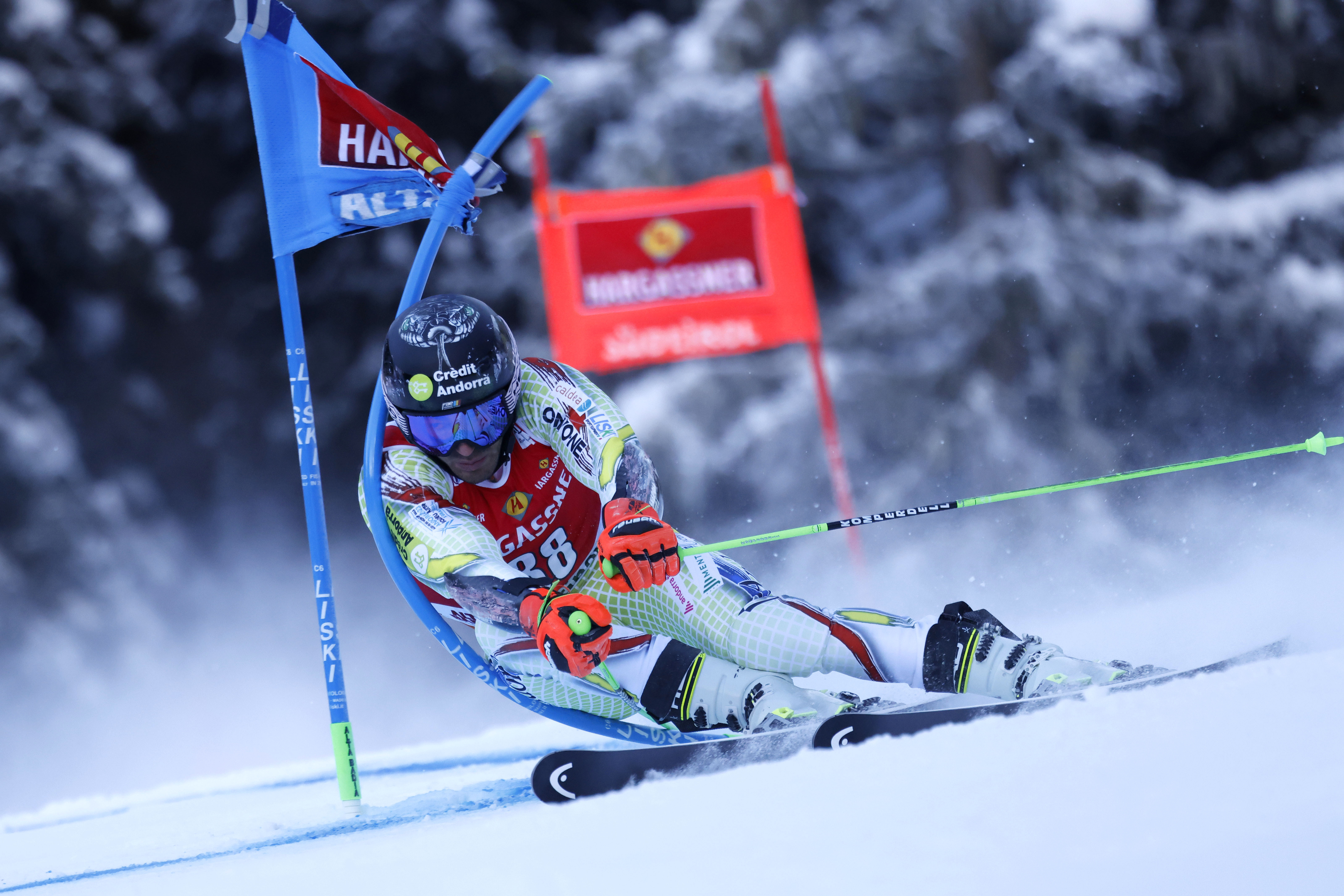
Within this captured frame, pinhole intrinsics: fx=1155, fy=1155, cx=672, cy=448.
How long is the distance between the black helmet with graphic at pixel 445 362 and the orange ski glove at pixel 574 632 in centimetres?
66

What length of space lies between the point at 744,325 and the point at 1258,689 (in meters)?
5.37

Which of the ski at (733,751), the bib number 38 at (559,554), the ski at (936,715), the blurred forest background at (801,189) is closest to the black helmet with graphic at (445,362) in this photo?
the bib number 38 at (559,554)

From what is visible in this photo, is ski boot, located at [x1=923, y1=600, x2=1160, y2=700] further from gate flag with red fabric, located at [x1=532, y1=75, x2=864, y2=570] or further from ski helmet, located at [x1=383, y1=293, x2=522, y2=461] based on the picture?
gate flag with red fabric, located at [x1=532, y1=75, x2=864, y2=570]

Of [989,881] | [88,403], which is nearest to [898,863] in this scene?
[989,881]

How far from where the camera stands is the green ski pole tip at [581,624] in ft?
9.38

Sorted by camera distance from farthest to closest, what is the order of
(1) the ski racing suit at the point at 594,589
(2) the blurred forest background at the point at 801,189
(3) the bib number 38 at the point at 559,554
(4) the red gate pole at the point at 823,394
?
(2) the blurred forest background at the point at 801,189, (4) the red gate pole at the point at 823,394, (3) the bib number 38 at the point at 559,554, (1) the ski racing suit at the point at 594,589

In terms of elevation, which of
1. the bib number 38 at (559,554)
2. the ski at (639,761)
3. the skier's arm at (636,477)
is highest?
the skier's arm at (636,477)

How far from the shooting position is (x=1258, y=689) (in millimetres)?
2381

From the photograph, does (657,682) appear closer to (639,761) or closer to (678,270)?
(639,761)

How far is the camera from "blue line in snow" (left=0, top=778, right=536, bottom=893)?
3057mm

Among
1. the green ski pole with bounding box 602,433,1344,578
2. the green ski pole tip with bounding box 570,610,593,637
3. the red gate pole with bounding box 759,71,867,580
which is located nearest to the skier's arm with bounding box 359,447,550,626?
the green ski pole tip with bounding box 570,610,593,637

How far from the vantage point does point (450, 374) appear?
3182 mm

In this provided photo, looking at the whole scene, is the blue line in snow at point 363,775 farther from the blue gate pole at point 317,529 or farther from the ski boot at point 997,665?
the ski boot at point 997,665

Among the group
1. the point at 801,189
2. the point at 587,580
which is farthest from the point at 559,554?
A: the point at 801,189
